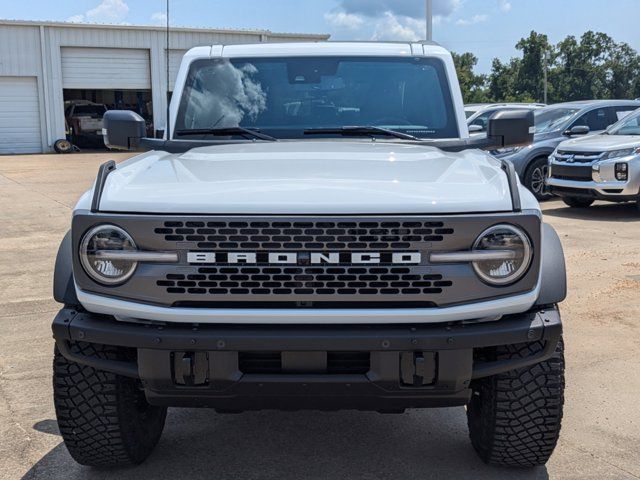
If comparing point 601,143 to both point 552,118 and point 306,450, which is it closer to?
point 552,118

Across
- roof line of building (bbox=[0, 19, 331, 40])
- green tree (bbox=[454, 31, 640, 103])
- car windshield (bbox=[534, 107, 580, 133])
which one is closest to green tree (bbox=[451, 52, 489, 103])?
green tree (bbox=[454, 31, 640, 103])

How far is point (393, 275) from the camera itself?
280cm

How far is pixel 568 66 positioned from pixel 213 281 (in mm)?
112622

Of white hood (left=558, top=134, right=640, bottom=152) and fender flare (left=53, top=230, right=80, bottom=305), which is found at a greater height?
white hood (left=558, top=134, right=640, bottom=152)

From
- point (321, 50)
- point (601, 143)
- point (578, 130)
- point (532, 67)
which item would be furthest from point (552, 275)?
point (532, 67)

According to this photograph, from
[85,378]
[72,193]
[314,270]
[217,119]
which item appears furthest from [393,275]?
[72,193]

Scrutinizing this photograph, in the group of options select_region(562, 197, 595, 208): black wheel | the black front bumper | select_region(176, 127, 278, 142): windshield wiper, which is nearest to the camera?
the black front bumper

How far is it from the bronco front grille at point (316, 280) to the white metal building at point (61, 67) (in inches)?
1183

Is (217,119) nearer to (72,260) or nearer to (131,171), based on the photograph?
(131,171)

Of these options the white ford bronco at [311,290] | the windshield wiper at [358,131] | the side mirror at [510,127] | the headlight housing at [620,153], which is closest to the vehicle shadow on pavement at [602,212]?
the headlight housing at [620,153]

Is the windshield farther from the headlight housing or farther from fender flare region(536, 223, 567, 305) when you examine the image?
the headlight housing

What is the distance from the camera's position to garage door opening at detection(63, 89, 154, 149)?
32062 millimetres

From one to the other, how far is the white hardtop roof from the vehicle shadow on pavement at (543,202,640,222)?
700cm

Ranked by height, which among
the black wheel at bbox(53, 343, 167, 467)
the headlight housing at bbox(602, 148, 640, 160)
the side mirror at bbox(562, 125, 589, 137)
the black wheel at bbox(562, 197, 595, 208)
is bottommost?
the black wheel at bbox(562, 197, 595, 208)
